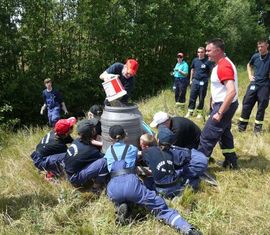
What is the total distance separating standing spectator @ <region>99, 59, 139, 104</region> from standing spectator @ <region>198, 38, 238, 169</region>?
1.08m

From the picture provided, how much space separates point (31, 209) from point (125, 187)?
1.07 metres

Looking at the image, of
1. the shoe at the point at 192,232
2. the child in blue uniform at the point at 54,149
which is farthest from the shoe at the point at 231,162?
the child in blue uniform at the point at 54,149

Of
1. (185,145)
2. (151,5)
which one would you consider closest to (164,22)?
(151,5)

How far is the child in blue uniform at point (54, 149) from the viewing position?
5.48 m

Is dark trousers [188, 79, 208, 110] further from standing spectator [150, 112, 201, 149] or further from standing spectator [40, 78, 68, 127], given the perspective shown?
standing spectator [150, 112, 201, 149]

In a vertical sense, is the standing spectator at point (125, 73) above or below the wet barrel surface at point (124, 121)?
above

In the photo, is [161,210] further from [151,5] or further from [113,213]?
[151,5]

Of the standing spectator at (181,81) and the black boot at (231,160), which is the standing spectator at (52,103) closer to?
the standing spectator at (181,81)

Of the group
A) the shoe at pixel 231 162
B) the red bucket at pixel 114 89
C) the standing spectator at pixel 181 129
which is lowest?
the shoe at pixel 231 162

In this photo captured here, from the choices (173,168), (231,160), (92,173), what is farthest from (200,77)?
(92,173)

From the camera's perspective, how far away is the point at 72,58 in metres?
14.5

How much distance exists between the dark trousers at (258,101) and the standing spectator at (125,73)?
2696mm

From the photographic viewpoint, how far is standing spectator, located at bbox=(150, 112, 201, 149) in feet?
17.5

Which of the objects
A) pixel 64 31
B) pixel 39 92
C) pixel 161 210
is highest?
pixel 64 31
